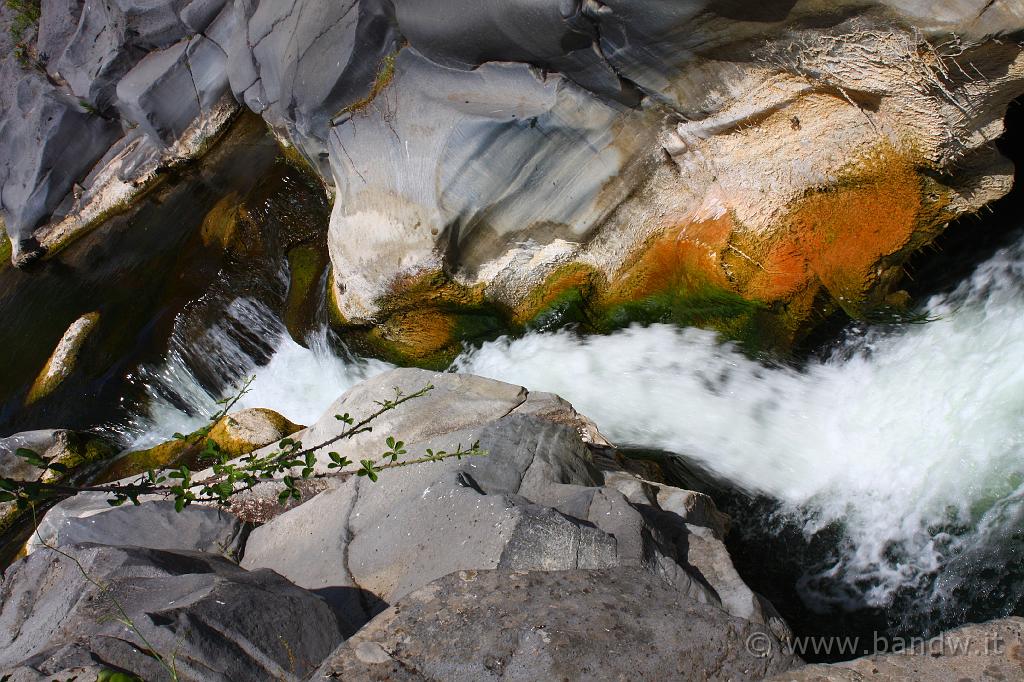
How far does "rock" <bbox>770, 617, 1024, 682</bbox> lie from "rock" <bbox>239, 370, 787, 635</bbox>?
85cm

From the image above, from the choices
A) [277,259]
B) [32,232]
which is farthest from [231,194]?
[32,232]

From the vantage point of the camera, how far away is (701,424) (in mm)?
4746

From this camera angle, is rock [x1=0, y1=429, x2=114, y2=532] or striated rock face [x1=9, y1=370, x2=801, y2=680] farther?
rock [x1=0, y1=429, x2=114, y2=532]

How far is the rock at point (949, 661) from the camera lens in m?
1.62

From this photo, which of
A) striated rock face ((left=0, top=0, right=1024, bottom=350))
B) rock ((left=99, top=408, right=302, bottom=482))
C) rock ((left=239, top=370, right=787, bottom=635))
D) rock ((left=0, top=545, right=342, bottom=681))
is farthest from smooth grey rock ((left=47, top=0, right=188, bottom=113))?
rock ((left=0, top=545, right=342, bottom=681))

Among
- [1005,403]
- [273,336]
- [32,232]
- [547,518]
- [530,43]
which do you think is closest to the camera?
[547,518]

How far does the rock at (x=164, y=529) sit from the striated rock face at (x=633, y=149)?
2.07 metres

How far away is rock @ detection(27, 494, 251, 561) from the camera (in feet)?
12.3

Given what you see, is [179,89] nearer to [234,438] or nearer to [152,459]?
[152,459]

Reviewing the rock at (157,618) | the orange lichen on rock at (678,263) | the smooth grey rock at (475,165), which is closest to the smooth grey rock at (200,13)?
the smooth grey rock at (475,165)

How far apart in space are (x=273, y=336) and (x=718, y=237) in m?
4.08

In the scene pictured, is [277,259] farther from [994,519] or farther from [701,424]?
[994,519]

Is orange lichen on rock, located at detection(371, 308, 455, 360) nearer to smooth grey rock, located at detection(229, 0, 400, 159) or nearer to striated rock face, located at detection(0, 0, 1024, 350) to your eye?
striated rock face, located at detection(0, 0, 1024, 350)

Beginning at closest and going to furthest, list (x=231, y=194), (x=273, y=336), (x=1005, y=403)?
(x=1005, y=403)
(x=273, y=336)
(x=231, y=194)
